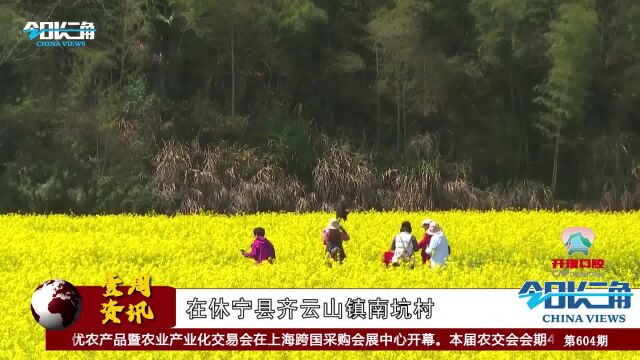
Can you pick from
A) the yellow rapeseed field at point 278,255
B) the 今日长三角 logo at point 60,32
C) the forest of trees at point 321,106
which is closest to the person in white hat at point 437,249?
the yellow rapeseed field at point 278,255

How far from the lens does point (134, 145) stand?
95.0ft

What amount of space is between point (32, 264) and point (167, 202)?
11.9 meters

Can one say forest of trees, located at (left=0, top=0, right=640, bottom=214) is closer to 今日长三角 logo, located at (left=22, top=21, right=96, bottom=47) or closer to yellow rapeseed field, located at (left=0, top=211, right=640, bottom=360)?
今日长三角 logo, located at (left=22, top=21, right=96, bottom=47)

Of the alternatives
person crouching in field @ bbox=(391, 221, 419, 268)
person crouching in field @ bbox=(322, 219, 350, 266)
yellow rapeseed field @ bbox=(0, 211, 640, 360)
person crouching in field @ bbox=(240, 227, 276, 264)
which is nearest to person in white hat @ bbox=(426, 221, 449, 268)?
person crouching in field @ bbox=(391, 221, 419, 268)

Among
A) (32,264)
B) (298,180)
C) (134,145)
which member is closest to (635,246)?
(32,264)

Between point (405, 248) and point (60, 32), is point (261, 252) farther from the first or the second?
point (60, 32)

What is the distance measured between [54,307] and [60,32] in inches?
882

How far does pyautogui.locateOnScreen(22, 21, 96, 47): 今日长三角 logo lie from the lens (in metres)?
29.0

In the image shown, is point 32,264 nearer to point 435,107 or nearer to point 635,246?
point 635,246

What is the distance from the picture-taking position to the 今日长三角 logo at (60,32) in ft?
95.2

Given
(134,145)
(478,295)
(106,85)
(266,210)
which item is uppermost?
(106,85)

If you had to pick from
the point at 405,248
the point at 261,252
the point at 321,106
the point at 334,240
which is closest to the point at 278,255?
the point at 334,240

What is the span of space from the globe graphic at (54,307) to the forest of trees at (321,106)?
19.2 meters

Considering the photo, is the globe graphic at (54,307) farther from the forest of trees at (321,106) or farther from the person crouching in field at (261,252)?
the forest of trees at (321,106)
